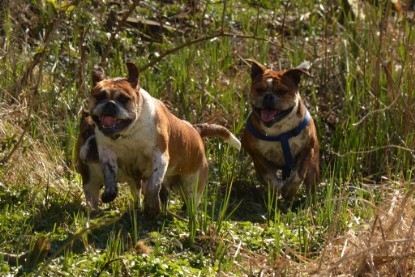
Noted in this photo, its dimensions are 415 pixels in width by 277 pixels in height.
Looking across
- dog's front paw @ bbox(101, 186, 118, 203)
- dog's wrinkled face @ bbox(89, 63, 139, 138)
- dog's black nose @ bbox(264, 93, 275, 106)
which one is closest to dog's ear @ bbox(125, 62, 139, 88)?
dog's wrinkled face @ bbox(89, 63, 139, 138)

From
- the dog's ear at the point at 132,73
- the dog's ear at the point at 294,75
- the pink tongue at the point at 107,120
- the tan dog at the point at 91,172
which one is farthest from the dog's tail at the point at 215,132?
the pink tongue at the point at 107,120

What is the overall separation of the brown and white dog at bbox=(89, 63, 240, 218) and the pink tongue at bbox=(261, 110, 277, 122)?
1.32m

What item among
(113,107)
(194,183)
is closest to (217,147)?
(194,183)

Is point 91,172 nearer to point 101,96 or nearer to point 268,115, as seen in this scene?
point 101,96

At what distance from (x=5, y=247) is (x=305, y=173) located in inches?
133

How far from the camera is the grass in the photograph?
282 inches

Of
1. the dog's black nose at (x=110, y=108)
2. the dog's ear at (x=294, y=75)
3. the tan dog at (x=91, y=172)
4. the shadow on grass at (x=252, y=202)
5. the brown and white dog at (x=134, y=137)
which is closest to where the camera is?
the dog's black nose at (x=110, y=108)

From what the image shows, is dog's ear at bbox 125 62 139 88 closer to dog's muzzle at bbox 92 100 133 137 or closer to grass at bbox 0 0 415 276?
dog's muzzle at bbox 92 100 133 137

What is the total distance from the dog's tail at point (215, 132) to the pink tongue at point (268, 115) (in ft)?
1.30

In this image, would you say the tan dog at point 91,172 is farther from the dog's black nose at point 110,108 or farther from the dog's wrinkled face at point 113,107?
the dog's black nose at point 110,108

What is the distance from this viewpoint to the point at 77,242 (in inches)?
295

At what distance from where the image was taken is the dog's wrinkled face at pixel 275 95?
31.9 feet

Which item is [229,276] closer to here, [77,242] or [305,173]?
[77,242]

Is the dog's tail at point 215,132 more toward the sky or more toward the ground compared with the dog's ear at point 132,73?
more toward the ground
